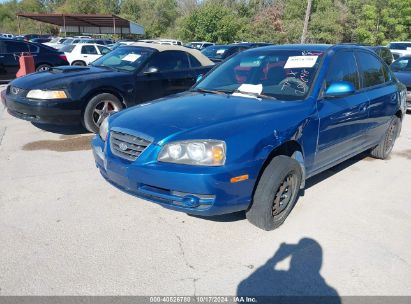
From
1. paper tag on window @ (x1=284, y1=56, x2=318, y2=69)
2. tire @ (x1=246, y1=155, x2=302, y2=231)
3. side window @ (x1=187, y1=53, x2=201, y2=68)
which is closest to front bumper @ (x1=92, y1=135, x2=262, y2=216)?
tire @ (x1=246, y1=155, x2=302, y2=231)

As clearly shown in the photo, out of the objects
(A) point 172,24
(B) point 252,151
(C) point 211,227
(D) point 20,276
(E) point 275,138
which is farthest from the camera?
(A) point 172,24

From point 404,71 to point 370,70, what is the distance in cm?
644

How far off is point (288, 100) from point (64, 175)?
2.88 metres

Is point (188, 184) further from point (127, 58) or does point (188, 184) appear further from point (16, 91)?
point (127, 58)

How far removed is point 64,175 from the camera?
479 centimetres

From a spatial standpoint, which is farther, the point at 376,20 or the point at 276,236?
the point at 376,20

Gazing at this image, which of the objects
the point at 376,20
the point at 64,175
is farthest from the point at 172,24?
the point at 64,175

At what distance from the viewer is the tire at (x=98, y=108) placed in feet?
20.9

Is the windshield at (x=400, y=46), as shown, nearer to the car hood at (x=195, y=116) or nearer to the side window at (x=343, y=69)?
the side window at (x=343, y=69)

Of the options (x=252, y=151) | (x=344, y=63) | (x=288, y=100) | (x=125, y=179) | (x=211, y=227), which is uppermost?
(x=344, y=63)

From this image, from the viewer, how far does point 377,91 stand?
4941 millimetres

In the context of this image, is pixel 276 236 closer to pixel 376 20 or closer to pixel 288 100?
pixel 288 100

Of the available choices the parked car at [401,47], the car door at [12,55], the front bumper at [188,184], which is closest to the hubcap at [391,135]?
the front bumper at [188,184]

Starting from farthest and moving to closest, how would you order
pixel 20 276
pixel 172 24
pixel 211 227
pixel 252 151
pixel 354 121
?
pixel 172 24 → pixel 354 121 → pixel 211 227 → pixel 252 151 → pixel 20 276
